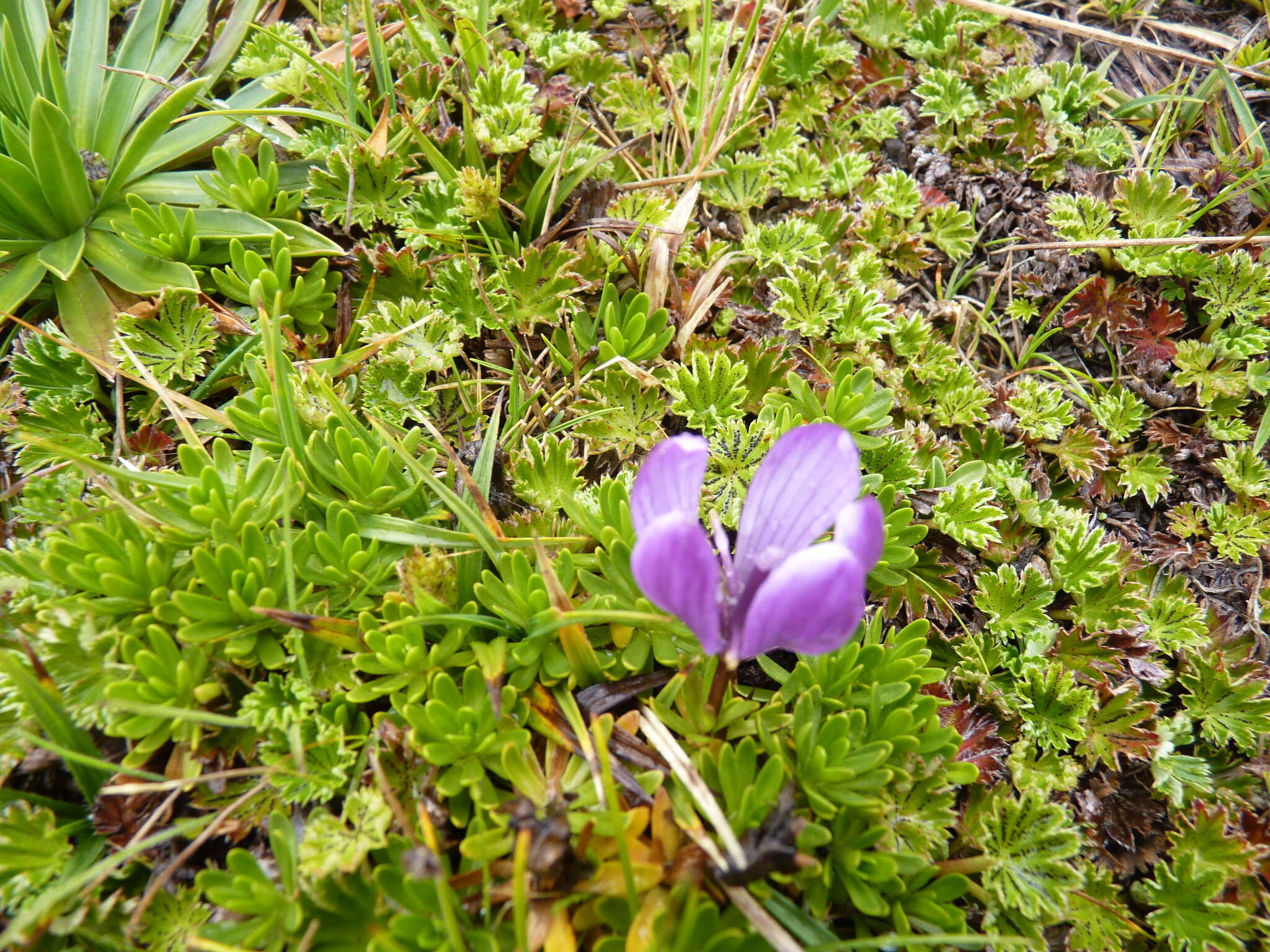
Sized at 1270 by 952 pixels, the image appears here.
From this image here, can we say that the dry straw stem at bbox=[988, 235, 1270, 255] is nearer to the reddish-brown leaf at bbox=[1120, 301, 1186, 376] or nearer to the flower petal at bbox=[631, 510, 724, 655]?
the reddish-brown leaf at bbox=[1120, 301, 1186, 376]

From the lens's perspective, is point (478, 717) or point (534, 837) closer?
point (534, 837)

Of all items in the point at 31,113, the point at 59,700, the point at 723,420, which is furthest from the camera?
the point at 723,420

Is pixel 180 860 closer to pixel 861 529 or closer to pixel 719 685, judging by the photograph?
pixel 719 685

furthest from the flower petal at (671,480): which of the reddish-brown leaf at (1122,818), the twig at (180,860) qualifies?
the reddish-brown leaf at (1122,818)

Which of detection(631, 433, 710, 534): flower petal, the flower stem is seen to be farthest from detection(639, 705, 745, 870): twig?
Result: detection(631, 433, 710, 534): flower petal

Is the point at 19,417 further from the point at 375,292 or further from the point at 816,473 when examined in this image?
the point at 816,473

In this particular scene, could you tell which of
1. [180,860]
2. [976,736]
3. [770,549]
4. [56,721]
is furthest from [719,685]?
[56,721]

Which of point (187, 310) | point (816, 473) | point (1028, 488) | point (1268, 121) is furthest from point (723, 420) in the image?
point (1268, 121)

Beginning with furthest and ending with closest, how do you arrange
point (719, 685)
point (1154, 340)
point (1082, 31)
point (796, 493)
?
point (1082, 31)
point (1154, 340)
point (719, 685)
point (796, 493)
